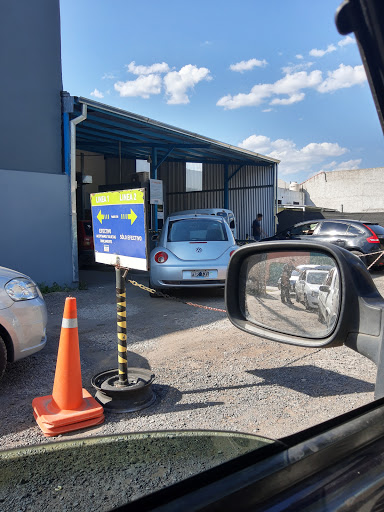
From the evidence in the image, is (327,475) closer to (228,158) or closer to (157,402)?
(157,402)

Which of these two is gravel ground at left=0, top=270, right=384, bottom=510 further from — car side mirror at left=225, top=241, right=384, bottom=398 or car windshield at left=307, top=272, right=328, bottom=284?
car windshield at left=307, top=272, right=328, bottom=284

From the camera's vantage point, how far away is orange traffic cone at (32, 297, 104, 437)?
3.22 meters

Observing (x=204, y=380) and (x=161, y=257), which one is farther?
(x=161, y=257)

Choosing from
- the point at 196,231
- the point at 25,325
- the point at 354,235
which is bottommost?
the point at 25,325

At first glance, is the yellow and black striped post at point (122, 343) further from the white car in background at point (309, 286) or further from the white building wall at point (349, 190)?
the white building wall at point (349, 190)

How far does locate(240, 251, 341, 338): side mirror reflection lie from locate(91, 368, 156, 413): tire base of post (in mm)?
2130

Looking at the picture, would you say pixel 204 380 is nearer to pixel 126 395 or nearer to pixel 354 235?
pixel 126 395

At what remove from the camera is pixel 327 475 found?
1.02 m

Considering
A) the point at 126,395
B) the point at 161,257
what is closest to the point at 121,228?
the point at 126,395

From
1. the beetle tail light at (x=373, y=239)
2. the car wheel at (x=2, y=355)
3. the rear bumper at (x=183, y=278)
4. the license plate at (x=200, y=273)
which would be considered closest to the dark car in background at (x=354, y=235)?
the beetle tail light at (x=373, y=239)

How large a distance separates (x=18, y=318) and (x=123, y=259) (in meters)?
1.12

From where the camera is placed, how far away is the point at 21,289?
159 inches

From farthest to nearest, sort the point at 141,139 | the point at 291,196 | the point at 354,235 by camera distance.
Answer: the point at 291,196
the point at 141,139
the point at 354,235

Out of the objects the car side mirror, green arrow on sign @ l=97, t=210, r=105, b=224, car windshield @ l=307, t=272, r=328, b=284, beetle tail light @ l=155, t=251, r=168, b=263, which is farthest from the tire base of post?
beetle tail light @ l=155, t=251, r=168, b=263
